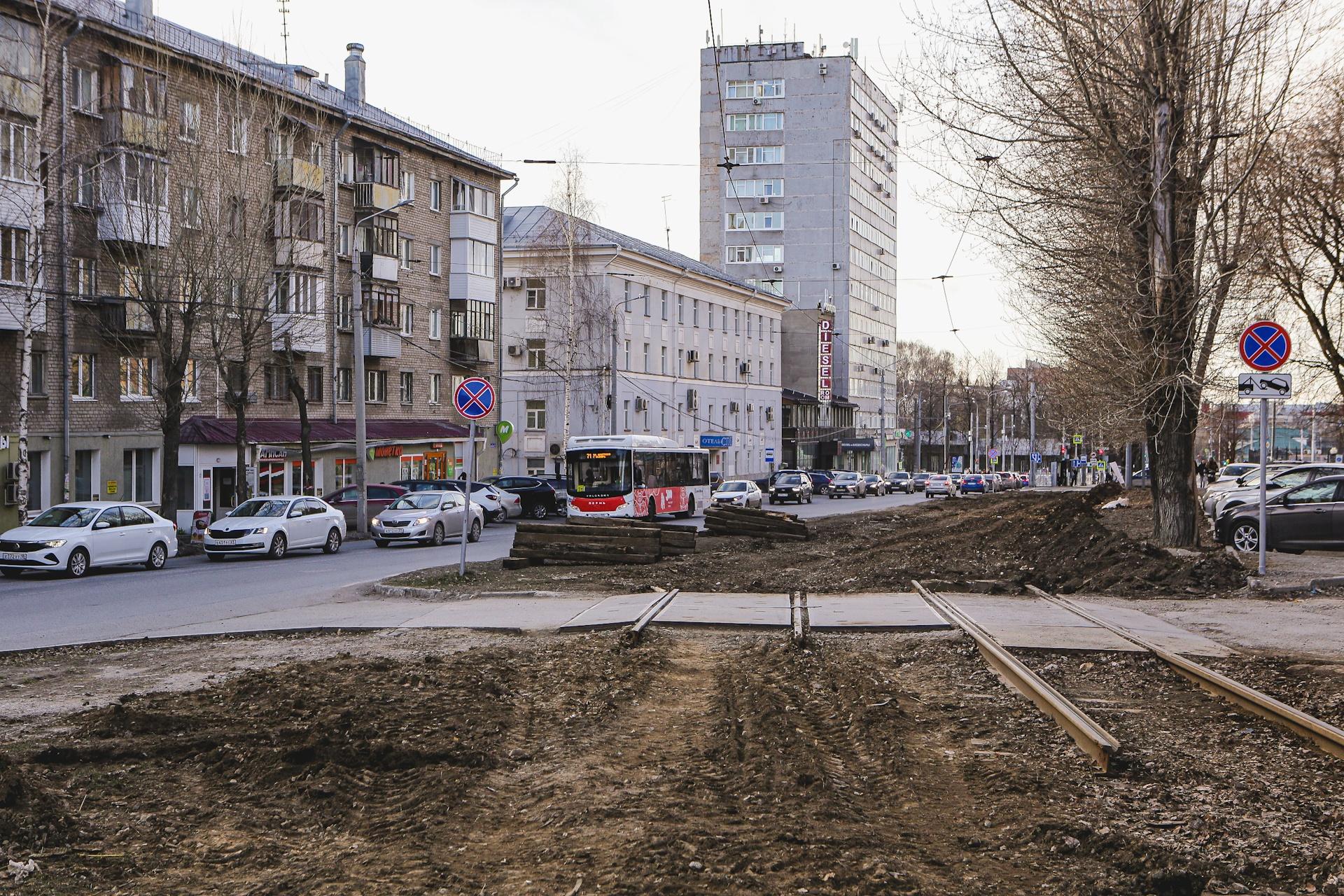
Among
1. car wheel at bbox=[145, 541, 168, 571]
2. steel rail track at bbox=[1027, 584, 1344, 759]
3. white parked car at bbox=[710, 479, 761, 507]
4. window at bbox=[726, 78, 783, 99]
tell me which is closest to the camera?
steel rail track at bbox=[1027, 584, 1344, 759]

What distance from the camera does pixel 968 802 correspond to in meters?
6.13

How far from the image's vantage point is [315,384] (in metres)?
44.6

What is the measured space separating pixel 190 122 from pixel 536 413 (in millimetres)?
33760

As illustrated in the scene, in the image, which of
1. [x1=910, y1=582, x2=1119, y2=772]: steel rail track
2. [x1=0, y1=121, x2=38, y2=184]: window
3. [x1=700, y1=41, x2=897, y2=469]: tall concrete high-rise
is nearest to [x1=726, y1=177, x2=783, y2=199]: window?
[x1=700, y1=41, x2=897, y2=469]: tall concrete high-rise

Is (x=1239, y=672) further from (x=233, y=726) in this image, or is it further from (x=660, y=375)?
(x=660, y=375)

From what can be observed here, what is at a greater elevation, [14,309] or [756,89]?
[756,89]

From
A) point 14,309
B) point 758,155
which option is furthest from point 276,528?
point 758,155

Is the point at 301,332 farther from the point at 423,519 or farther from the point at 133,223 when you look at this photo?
the point at 423,519

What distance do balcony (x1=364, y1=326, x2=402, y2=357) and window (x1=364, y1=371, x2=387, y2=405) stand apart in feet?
2.96

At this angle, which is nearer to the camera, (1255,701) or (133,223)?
(1255,701)

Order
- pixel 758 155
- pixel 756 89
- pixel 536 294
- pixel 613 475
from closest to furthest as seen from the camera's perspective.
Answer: pixel 613 475 → pixel 536 294 → pixel 756 89 → pixel 758 155

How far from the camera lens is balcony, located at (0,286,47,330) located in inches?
1189

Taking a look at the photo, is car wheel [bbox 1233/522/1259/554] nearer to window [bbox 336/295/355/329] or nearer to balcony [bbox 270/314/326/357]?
balcony [bbox 270/314/326/357]

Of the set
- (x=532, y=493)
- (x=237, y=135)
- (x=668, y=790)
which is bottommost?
(x=668, y=790)
